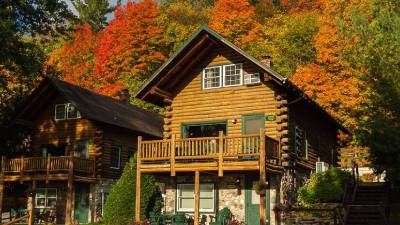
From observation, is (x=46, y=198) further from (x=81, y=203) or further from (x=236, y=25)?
(x=236, y=25)

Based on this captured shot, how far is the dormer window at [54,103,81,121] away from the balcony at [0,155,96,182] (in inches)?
145

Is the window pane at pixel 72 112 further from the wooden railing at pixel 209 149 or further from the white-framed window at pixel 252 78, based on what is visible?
the white-framed window at pixel 252 78

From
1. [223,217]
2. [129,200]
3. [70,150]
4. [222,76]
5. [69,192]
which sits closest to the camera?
[223,217]

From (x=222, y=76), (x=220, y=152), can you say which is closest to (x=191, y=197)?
(x=220, y=152)

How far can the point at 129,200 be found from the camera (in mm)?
23922

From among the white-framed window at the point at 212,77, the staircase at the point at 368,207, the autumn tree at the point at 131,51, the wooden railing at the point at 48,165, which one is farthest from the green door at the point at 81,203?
the autumn tree at the point at 131,51

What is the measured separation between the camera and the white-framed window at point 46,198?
33350 millimetres

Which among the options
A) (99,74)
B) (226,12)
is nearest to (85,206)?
(99,74)

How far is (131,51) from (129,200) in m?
30.5

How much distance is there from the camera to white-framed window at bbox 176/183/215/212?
966 inches

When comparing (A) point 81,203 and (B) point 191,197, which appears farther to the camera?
(A) point 81,203

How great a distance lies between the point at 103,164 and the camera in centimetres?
3269

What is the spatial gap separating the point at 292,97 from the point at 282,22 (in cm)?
3272

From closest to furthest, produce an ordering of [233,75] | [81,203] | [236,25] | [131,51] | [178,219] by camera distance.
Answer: [178,219], [233,75], [81,203], [131,51], [236,25]
